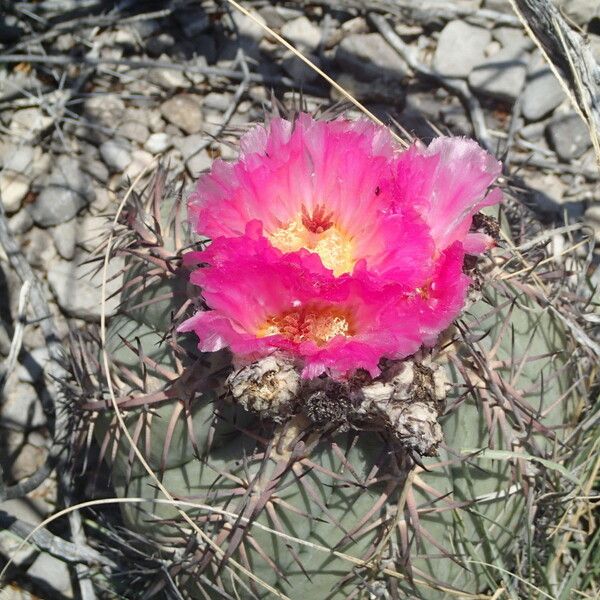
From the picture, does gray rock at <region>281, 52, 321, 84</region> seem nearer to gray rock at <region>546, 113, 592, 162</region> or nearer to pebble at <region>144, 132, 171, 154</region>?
pebble at <region>144, 132, 171, 154</region>

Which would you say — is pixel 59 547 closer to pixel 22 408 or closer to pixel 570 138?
pixel 22 408

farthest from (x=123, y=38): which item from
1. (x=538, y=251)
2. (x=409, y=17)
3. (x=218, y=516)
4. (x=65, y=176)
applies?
(x=218, y=516)

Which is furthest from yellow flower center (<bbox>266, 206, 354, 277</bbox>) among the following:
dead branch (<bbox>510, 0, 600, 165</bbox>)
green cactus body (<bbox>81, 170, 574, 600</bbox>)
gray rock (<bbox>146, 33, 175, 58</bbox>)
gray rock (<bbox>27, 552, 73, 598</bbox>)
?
gray rock (<bbox>146, 33, 175, 58</bbox>)

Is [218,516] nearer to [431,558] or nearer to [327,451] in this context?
[327,451]

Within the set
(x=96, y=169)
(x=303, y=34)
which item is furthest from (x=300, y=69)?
(x=96, y=169)

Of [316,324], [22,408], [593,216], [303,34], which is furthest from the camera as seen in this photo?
[303,34]

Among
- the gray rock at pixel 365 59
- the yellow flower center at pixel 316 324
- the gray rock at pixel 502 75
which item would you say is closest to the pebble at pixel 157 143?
the gray rock at pixel 365 59

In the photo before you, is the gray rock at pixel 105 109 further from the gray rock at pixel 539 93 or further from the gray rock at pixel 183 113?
the gray rock at pixel 539 93
